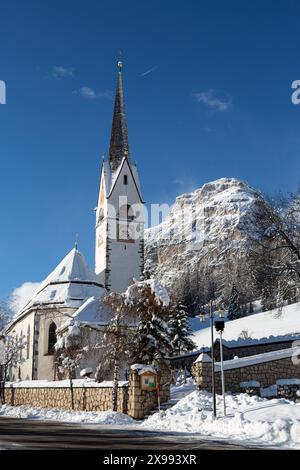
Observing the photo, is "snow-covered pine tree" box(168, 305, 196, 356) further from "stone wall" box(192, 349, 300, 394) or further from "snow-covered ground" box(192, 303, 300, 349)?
"stone wall" box(192, 349, 300, 394)

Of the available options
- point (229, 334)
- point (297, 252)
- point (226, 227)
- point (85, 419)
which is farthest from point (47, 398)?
point (226, 227)

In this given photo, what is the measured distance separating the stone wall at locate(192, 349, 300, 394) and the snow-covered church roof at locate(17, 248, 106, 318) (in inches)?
817

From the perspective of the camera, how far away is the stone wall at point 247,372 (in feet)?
67.8

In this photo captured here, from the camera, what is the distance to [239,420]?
14.2 meters

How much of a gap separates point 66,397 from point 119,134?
34173 mm

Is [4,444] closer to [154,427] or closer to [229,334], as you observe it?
[154,427]

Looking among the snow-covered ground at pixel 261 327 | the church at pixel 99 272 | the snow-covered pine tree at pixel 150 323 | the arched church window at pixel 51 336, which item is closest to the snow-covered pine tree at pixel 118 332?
the snow-covered pine tree at pixel 150 323

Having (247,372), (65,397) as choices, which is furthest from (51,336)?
(247,372)

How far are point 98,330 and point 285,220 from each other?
1382 centimetres

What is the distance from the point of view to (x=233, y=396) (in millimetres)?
19391

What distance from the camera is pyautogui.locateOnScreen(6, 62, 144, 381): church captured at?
A: 41.7m

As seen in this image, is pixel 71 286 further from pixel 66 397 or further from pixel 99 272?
pixel 66 397

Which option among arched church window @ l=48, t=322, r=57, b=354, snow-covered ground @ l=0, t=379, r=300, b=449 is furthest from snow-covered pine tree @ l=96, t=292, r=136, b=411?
arched church window @ l=48, t=322, r=57, b=354

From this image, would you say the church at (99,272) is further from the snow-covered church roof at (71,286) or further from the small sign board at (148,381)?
the small sign board at (148,381)
